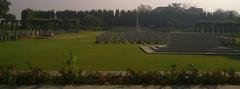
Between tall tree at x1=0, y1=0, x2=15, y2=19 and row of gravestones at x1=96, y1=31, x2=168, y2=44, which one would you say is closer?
row of gravestones at x1=96, y1=31, x2=168, y2=44

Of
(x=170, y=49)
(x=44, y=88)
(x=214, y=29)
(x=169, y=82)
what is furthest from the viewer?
(x=214, y=29)

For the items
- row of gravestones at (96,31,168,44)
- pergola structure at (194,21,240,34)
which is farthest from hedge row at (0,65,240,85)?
pergola structure at (194,21,240,34)

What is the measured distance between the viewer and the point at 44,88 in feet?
33.7

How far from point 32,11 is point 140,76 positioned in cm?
12195

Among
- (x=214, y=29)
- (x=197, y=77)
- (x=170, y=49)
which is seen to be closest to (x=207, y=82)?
(x=197, y=77)

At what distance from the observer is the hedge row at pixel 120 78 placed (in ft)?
35.6

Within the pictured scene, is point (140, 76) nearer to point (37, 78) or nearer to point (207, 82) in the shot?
point (207, 82)

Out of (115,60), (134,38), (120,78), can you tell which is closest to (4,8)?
(134,38)

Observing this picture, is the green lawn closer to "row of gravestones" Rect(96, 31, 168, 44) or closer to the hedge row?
the hedge row

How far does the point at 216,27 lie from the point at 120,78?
283ft

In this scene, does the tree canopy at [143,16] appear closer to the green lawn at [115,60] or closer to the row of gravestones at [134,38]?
the row of gravestones at [134,38]

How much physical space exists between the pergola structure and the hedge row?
3009 inches

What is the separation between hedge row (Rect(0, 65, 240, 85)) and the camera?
35.6 ft

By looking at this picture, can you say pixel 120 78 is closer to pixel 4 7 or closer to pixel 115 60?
pixel 115 60
